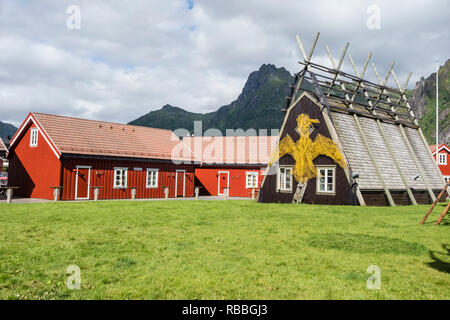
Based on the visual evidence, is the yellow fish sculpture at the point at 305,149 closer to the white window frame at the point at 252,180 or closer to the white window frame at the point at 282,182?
the white window frame at the point at 282,182

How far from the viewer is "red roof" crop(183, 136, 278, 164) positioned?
34.7 m

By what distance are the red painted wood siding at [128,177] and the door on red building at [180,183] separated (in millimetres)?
358

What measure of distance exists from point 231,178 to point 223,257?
27.0m

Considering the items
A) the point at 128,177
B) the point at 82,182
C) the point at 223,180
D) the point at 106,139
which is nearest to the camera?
the point at 82,182

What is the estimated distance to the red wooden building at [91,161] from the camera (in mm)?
24891

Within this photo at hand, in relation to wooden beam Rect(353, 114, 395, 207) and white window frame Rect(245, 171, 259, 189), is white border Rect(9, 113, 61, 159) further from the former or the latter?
wooden beam Rect(353, 114, 395, 207)

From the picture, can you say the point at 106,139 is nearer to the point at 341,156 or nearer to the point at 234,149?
the point at 234,149

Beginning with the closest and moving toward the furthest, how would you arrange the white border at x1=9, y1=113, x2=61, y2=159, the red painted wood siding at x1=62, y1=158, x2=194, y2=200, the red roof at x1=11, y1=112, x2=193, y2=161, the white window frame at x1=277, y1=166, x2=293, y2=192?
the white window frame at x1=277, y1=166, x2=293, y2=192, the white border at x1=9, y1=113, x2=61, y2=159, the red painted wood siding at x1=62, y1=158, x2=194, y2=200, the red roof at x1=11, y1=112, x2=193, y2=161

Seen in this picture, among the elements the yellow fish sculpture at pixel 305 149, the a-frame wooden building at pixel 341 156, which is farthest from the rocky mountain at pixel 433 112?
the yellow fish sculpture at pixel 305 149

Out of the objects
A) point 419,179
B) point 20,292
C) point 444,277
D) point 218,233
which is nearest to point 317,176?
point 419,179

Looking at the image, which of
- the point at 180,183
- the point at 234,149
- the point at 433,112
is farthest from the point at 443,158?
the point at 433,112

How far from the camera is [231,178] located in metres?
34.8

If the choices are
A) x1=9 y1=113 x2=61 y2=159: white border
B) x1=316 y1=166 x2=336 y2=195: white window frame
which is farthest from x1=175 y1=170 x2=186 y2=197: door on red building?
x1=316 y1=166 x2=336 y2=195: white window frame

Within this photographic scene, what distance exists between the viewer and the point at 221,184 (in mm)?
35188
